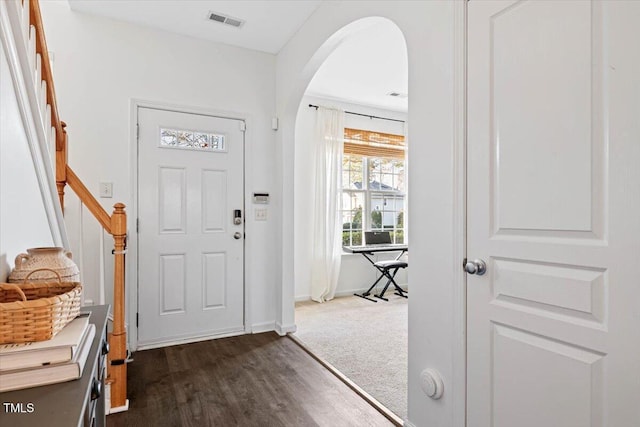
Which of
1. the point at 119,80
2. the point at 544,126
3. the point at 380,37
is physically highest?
the point at 380,37

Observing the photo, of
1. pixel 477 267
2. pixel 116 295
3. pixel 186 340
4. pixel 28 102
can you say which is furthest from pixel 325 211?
pixel 28 102

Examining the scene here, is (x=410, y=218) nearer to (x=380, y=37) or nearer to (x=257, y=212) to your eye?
(x=257, y=212)

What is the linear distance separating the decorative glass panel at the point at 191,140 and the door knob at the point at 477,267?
2.45 m

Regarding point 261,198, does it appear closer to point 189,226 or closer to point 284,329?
point 189,226

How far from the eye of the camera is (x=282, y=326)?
3254 mm

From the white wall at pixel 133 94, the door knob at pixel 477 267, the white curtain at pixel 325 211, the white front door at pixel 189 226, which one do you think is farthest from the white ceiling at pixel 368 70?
the door knob at pixel 477 267

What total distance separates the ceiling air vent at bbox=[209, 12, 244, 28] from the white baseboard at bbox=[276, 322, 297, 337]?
2671 millimetres

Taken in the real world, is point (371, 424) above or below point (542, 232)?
below

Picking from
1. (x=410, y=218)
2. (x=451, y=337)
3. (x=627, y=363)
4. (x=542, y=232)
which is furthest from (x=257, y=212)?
(x=627, y=363)

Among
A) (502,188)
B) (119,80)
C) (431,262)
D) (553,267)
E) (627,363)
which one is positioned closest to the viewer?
(627,363)

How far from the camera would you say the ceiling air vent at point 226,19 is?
2.75 metres

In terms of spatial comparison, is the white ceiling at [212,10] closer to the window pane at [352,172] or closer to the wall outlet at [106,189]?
the wall outlet at [106,189]

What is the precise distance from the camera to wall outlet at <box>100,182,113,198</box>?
2754 mm

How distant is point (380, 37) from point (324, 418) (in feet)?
9.88
